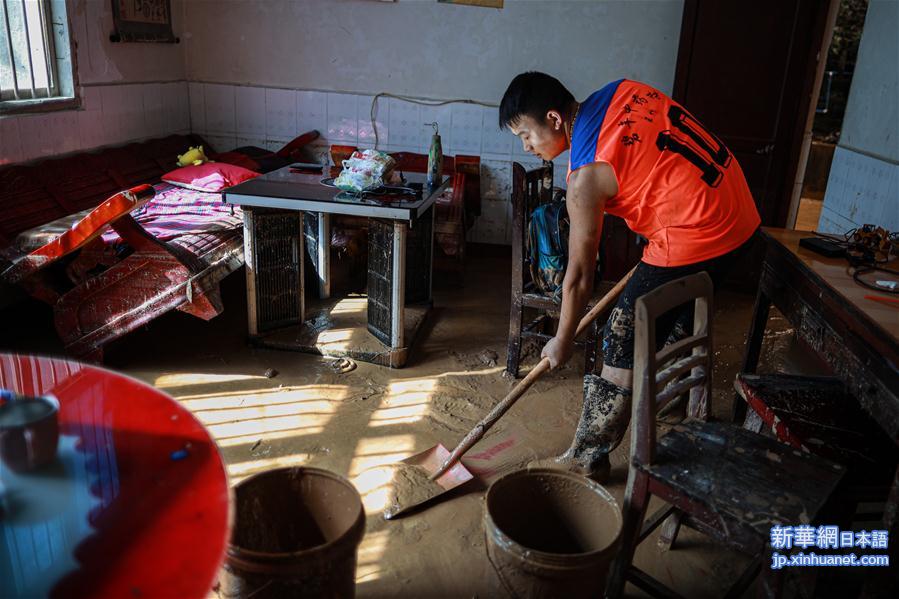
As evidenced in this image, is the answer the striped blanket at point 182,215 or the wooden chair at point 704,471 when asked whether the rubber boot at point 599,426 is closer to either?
the wooden chair at point 704,471

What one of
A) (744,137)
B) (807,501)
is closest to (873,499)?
(807,501)

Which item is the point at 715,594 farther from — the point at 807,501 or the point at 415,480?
the point at 415,480

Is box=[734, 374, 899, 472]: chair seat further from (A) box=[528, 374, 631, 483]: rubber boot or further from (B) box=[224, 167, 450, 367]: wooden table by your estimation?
(B) box=[224, 167, 450, 367]: wooden table

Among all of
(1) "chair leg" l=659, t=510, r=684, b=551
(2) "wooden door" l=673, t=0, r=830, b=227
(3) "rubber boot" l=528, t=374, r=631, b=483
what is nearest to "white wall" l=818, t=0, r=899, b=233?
(2) "wooden door" l=673, t=0, r=830, b=227

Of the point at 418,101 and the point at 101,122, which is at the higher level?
the point at 418,101

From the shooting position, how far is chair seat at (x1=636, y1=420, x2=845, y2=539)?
155 centimetres

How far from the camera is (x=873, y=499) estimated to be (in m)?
1.81

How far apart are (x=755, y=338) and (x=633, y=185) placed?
3.80 feet

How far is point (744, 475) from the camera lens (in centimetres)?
167

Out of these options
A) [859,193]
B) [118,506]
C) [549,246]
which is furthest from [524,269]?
[118,506]

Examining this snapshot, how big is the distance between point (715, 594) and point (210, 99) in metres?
5.14

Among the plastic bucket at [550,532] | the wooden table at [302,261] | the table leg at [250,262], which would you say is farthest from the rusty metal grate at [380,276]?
the plastic bucket at [550,532]

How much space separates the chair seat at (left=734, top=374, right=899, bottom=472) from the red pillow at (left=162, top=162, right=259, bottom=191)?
11.0 feet

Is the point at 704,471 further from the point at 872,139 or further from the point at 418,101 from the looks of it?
the point at 418,101
